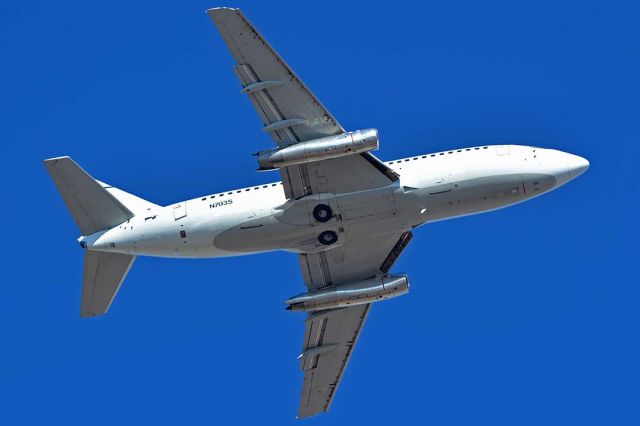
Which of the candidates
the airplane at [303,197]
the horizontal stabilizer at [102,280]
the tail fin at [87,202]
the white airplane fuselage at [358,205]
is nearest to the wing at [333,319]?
the airplane at [303,197]

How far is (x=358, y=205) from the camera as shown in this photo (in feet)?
204

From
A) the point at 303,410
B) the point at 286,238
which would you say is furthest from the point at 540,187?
the point at 303,410

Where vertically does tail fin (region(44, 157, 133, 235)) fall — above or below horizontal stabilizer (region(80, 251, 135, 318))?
above

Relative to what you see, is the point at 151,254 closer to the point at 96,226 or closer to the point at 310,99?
the point at 96,226

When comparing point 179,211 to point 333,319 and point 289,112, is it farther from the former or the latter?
point 333,319

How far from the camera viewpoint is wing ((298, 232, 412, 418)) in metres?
65.9

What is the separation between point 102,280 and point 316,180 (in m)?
13.2

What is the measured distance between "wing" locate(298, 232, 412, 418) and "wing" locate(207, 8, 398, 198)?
4.85m

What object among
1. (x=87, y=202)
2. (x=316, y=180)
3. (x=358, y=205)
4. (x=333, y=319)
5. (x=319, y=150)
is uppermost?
(x=319, y=150)

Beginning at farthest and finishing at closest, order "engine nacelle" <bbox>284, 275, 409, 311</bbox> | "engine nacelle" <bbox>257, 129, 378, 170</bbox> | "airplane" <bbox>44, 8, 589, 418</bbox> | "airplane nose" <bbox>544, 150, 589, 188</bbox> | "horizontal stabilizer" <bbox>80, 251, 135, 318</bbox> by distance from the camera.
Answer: "engine nacelle" <bbox>284, 275, 409, 311</bbox>, "horizontal stabilizer" <bbox>80, 251, 135, 318</bbox>, "airplane nose" <bbox>544, 150, 589, 188</bbox>, "airplane" <bbox>44, 8, 589, 418</bbox>, "engine nacelle" <bbox>257, 129, 378, 170</bbox>

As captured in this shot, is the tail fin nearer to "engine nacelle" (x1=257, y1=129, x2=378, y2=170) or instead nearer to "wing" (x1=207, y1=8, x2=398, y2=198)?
"engine nacelle" (x1=257, y1=129, x2=378, y2=170)

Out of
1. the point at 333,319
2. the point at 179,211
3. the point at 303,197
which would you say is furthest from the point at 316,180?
the point at 333,319

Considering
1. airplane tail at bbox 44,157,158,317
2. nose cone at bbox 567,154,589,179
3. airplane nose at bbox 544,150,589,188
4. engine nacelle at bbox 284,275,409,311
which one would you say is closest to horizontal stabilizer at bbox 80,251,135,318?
airplane tail at bbox 44,157,158,317

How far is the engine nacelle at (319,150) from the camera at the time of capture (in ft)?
196
